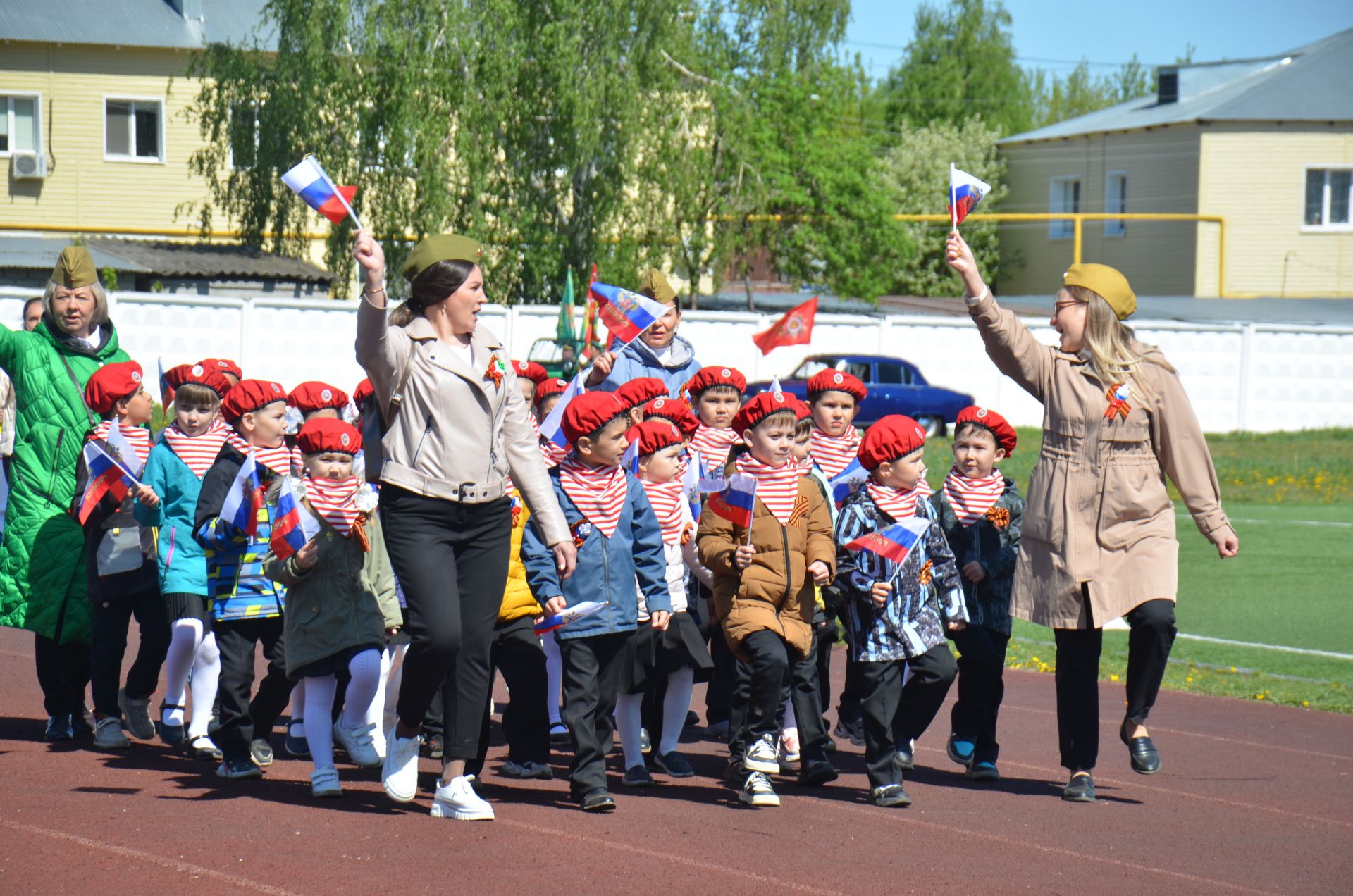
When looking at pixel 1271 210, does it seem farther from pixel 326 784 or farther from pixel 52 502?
pixel 326 784

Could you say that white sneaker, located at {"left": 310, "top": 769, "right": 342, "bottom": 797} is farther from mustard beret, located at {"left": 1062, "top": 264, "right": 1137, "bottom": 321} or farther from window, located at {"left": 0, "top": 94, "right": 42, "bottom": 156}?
window, located at {"left": 0, "top": 94, "right": 42, "bottom": 156}

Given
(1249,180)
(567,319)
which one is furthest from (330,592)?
(1249,180)

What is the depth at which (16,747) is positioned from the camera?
7.16m

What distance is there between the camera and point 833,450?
8164 millimetres

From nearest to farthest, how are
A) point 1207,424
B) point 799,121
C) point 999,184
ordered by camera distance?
1. point 1207,424
2. point 799,121
3. point 999,184

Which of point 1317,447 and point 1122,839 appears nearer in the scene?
point 1122,839

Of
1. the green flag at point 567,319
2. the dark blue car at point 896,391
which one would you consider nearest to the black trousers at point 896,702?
the green flag at point 567,319

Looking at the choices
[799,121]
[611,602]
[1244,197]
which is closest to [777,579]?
[611,602]

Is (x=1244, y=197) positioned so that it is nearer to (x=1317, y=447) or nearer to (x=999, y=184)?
(x=999, y=184)

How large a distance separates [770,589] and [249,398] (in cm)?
239

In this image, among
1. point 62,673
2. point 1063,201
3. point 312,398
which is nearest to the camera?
point 62,673

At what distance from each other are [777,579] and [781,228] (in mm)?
34876

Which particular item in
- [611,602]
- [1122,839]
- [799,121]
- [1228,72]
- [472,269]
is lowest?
[1122,839]

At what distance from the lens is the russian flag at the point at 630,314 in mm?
8852
